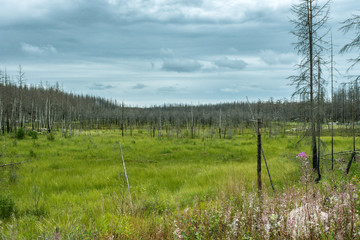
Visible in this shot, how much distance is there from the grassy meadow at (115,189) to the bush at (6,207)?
0.03 meters

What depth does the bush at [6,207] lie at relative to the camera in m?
6.39

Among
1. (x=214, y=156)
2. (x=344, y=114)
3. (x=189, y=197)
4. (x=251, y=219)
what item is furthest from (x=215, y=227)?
(x=344, y=114)

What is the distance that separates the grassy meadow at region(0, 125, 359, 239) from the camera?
170 inches

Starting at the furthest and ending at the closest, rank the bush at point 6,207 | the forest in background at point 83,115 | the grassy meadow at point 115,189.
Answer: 1. the forest in background at point 83,115
2. the bush at point 6,207
3. the grassy meadow at point 115,189

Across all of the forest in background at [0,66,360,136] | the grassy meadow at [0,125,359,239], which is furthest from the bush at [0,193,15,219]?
the forest in background at [0,66,360,136]

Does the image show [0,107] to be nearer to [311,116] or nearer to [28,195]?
[28,195]

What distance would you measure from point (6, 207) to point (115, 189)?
3.20m

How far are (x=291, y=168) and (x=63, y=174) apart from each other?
9913 millimetres

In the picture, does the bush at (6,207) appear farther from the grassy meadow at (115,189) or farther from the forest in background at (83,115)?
the forest in background at (83,115)

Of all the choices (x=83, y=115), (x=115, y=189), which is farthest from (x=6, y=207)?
(x=83, y=115)

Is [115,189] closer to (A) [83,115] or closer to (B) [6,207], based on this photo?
(B) [6,207]

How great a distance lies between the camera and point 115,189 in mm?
8742

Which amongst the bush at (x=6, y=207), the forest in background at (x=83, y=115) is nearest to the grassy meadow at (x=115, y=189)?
the bush at (x=6, y=207)

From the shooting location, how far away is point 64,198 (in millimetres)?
7676
